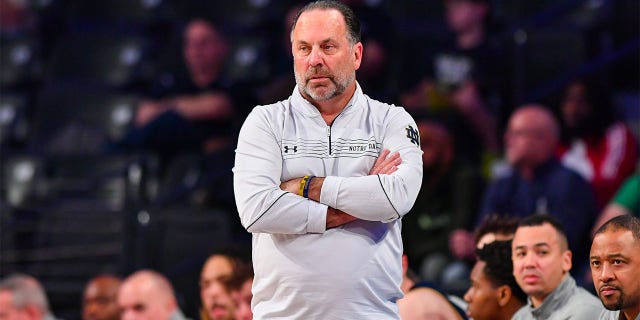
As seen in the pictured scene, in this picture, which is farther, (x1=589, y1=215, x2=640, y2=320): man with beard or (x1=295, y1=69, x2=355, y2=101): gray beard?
(x1=589, y1=215, x2=640, y2=320): man with beard

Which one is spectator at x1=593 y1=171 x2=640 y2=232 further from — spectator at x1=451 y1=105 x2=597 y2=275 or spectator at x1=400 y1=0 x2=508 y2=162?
spectator at x1=400 y1=0 x2=508 y2=162

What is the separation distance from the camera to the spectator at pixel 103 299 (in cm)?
732

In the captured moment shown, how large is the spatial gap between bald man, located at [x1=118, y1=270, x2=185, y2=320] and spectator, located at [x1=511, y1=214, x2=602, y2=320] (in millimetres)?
2717

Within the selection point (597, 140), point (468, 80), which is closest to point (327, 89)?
point (597, 140)

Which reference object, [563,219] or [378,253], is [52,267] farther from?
[378,253]

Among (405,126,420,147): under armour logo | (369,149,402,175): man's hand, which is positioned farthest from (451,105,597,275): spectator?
(369,149,402,175): man's hand

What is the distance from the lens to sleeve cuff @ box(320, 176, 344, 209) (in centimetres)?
357

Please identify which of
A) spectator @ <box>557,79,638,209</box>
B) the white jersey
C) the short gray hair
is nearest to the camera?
the white jersey

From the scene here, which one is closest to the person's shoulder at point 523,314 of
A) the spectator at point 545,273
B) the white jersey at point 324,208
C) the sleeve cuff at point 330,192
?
the spectator at point 545,273

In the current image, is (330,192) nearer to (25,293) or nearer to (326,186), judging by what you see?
(326,186)

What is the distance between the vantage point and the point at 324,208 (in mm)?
3572

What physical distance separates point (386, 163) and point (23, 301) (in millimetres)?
4546

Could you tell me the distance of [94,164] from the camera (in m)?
8.88

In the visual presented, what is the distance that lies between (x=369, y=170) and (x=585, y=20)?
197 inches
